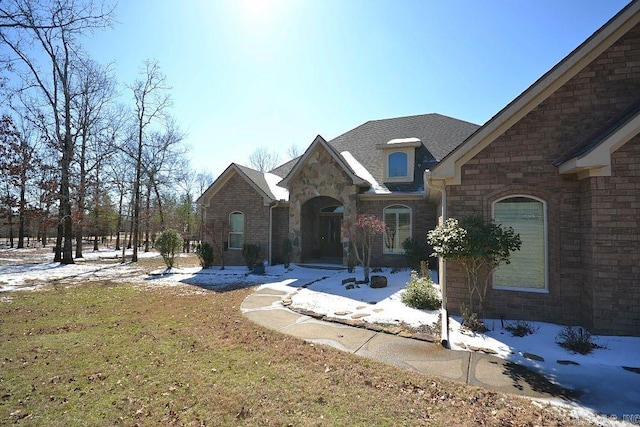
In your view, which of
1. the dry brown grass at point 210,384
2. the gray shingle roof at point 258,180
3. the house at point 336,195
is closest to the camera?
the dry brown grass at point 210,384

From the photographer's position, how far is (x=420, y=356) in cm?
518

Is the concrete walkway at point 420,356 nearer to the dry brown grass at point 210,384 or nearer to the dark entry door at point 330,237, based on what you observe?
the dry brown grass at point 210,384

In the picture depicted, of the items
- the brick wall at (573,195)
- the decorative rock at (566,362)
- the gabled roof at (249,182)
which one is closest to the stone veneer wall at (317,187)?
the gabled roof at (249,182)

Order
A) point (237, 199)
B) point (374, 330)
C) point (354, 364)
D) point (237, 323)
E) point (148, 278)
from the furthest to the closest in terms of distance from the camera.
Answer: point (237, 199), point (148, 278), point (237, 323), point (374, 330), point (354, 364)

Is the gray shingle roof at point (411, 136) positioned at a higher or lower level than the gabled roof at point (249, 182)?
higher

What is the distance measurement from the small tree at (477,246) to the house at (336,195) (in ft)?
20.9

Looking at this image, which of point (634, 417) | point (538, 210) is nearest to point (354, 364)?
point (634, 417)

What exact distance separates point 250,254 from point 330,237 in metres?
4.81

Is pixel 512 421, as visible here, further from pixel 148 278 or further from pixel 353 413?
pixel 148 278

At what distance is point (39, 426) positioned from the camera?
10.9ft

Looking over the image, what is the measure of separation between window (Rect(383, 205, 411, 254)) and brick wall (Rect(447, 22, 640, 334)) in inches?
275

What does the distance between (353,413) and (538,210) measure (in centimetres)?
592

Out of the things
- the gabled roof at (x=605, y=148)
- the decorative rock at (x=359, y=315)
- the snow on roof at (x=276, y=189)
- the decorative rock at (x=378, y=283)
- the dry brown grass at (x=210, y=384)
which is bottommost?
the dry brown grass at (x=210, y=384)

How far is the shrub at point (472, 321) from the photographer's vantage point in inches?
247
